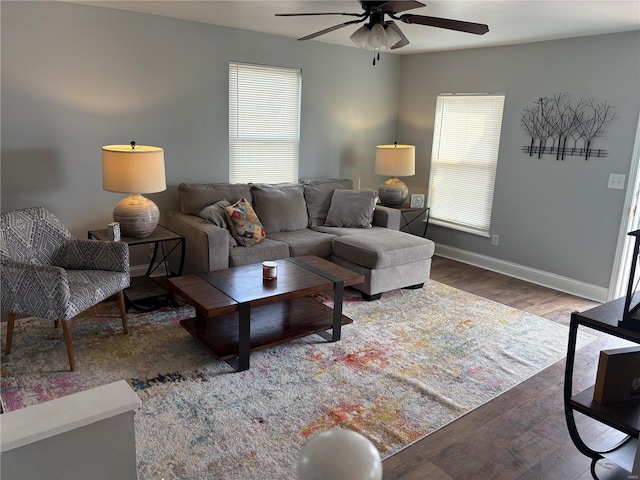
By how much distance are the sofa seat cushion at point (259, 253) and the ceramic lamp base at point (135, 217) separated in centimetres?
67

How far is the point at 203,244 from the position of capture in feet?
12.1

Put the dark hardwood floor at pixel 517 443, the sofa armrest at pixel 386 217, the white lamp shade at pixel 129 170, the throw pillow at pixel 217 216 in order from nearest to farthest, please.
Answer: the dark hardwood floor at pixel 517 443, the white lamp shade at pixel 129 170, the throw pillow at pixel 217 216, the sofa armrest at pixel 386 217

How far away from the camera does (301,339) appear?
3.34 metres

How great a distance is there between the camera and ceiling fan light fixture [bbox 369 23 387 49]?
2974mm

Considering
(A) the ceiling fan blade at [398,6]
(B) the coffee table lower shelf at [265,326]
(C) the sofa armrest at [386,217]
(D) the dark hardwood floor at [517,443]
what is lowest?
(D) the dark hardwood floor at [517,443]

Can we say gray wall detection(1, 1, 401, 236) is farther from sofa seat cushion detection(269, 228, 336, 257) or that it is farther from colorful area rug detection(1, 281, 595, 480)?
colorful area rug detection(1, 281, 595, 480)

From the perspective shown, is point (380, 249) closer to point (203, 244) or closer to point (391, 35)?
point (203, 244)

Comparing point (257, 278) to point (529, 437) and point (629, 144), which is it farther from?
point (629, 144)

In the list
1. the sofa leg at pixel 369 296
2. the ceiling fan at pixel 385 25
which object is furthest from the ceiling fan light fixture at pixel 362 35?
the sofa leg at pixel 369 296

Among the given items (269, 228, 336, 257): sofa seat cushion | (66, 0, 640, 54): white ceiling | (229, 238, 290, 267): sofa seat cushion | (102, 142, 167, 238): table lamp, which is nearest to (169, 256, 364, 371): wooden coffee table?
(229, 238, 290, 267): sofa seat cushion

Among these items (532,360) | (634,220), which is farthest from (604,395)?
(634,220)

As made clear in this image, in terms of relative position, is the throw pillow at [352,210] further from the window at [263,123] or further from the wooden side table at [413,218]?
the wooden side table at [413,218]

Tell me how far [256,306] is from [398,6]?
2003mm

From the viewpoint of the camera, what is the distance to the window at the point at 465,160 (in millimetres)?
5094
